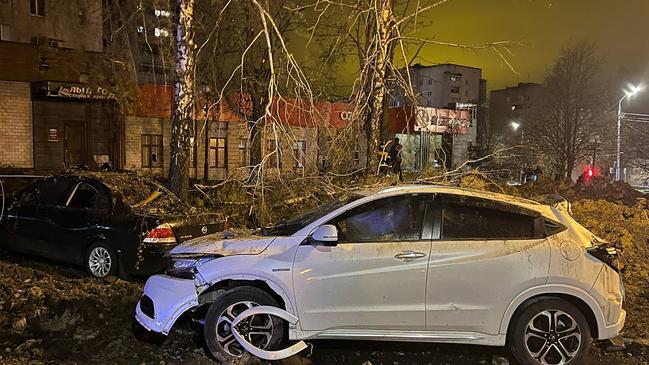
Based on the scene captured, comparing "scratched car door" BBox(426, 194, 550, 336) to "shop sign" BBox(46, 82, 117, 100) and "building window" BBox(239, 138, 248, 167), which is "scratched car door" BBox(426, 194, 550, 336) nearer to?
"building window" BBox(239, 138, 248, 167)

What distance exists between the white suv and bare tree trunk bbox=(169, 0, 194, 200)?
6.31 m

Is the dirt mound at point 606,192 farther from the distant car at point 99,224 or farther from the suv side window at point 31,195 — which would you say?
the suv side window at point 31,195

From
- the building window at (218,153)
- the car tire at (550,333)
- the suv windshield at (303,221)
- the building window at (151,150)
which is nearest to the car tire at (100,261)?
the suv windshield at (303,221)

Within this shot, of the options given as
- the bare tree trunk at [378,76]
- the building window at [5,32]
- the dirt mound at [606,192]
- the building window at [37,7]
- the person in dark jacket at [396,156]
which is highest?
the building window at [37,7]

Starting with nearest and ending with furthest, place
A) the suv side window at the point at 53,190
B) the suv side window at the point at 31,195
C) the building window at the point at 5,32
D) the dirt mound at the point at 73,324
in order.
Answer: the dirt mound at the point at 73,324, the suv side window at the point at 53,190, the suv side window at the point at 31,195, the building window at the point at 5,32

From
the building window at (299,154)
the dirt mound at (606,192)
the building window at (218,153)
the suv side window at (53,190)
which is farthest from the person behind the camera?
the building window at (218,153)

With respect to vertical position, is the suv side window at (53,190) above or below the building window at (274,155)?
below

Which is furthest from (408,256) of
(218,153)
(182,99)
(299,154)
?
(218,153)

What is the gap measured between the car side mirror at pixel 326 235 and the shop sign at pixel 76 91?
804 inches

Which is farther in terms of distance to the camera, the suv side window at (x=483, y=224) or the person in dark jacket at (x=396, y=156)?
the person in dark jacket at (x=396, y=156)

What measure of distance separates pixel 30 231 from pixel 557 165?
3104 cm

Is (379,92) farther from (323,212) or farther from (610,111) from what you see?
(610,111)

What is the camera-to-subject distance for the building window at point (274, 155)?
30.9 ft

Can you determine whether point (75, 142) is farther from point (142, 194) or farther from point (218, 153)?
point (142, 194)
